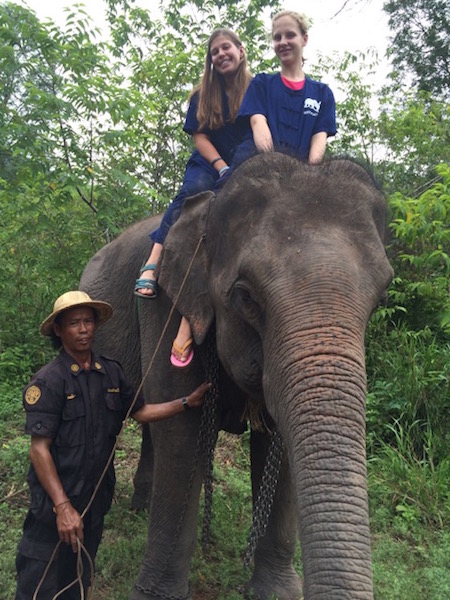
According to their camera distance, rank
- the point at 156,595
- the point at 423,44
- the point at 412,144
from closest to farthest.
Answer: the point at 156,595, the point at 412,144, the point at 423,44

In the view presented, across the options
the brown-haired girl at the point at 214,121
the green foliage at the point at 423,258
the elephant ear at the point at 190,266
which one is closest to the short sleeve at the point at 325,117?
the brown-haired girl at the point at 214,121

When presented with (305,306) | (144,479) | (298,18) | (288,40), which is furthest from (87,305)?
(144,479)

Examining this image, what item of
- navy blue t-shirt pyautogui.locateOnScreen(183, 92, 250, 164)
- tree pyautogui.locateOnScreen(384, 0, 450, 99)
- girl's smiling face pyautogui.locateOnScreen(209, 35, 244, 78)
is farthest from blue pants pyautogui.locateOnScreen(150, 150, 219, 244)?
tree pyautogui.locateOnScreen(384, 0, 450, 99)

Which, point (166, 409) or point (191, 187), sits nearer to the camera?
point (166, 409)

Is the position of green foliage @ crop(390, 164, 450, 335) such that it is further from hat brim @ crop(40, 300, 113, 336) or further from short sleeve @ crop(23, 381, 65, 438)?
short sleeve @ crop(23, 381, 65, 438)

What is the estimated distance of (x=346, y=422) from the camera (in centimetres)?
207

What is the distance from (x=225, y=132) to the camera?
143 inches

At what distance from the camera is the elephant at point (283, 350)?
6.55 feet

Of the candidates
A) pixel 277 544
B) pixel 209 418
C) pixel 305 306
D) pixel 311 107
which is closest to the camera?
pixel 305 306

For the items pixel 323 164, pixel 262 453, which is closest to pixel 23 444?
pixel 262 453

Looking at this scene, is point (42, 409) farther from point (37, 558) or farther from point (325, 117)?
point (325, 117)

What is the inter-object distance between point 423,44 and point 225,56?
17.4 meters

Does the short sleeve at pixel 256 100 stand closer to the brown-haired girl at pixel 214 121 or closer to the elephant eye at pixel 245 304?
the brown-haired girl at pixel 214 121

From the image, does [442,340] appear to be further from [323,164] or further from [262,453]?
[323,164]
